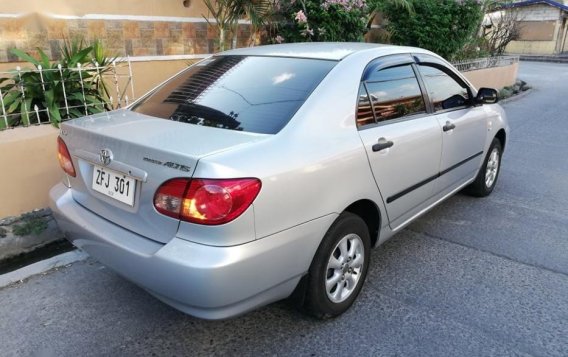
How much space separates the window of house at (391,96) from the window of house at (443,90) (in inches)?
7.9

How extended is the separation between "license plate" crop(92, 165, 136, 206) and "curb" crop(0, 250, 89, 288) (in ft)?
3.95

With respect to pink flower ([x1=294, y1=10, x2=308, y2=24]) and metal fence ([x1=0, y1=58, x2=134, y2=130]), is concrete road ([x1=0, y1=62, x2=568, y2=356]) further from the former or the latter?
pink flower ([x1=294, y1=10, x2=308, y2=24])

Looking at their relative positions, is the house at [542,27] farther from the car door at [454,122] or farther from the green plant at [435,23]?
the car door at [454,122]

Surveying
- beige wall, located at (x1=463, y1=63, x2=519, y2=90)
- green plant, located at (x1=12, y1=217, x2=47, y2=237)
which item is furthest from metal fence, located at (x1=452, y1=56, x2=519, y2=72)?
green plant, located at (x1=12, y1=217, x2=47, y2=237)

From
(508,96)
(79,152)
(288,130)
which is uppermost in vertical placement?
(288,130)

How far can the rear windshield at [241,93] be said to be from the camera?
2641 mm

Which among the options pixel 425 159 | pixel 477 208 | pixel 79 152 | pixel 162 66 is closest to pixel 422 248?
pixel 425 159

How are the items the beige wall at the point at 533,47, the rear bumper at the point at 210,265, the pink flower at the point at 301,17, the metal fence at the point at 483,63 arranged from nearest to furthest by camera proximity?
1. the rear bumper at the point at 210,265
2. the pink flower at the point at 301,17
3. the metal fence at the point at 483,63
4. the beige wall at the point at 533,47

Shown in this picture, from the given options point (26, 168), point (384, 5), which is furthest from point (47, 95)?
point (384, 5)

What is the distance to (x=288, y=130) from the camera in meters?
2.48

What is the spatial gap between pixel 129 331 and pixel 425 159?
Answer: 2284 mm

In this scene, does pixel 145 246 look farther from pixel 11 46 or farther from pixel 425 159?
pixel 11 46

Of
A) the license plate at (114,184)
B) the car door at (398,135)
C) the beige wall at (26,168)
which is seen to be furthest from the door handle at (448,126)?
the beige wall at (26,168)

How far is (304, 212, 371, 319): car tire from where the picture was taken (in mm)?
2613
